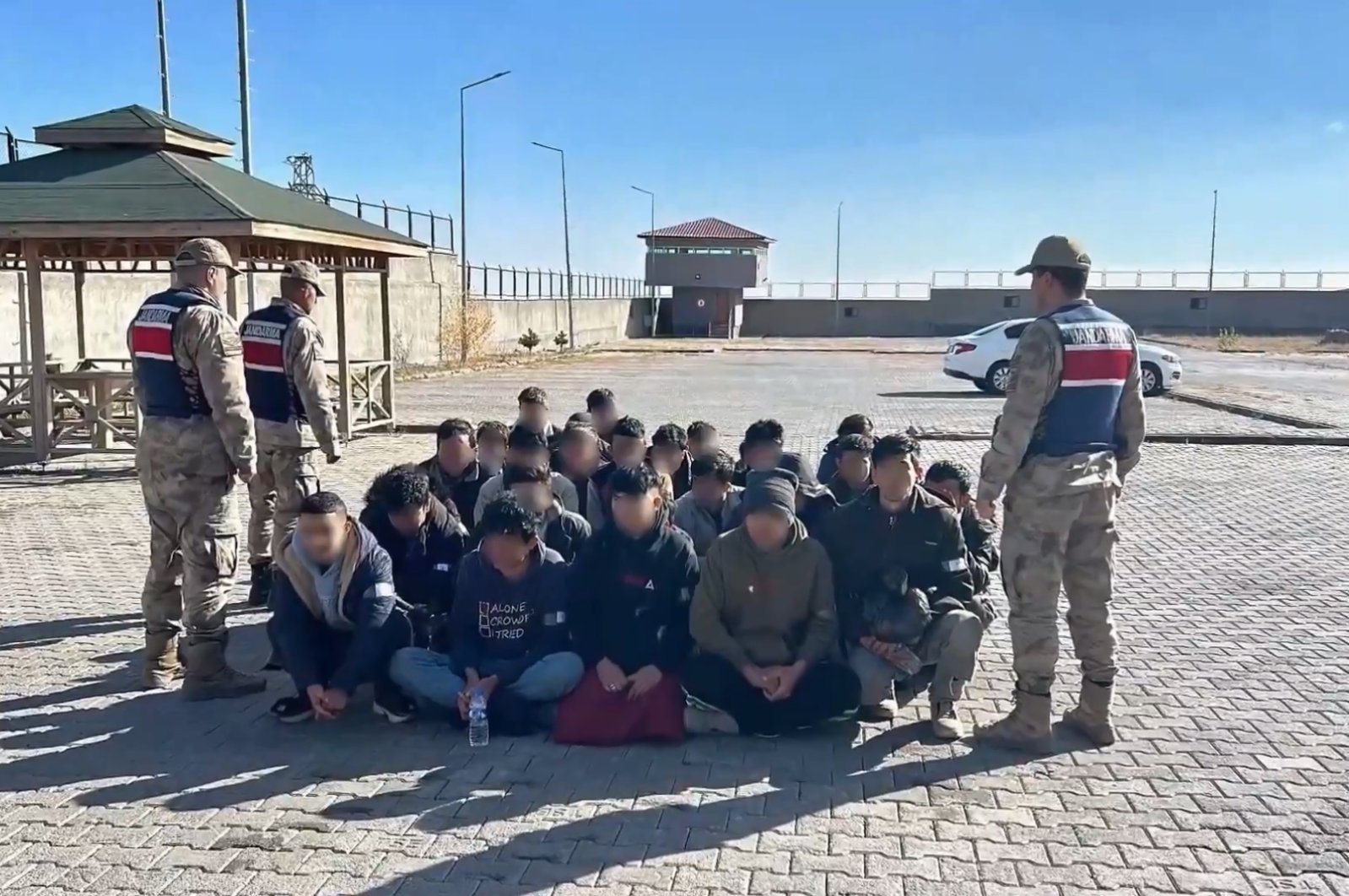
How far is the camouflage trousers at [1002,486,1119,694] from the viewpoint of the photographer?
4.62 metres

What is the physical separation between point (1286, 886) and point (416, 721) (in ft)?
10.7

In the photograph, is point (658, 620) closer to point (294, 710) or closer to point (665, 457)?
point (294, 710)

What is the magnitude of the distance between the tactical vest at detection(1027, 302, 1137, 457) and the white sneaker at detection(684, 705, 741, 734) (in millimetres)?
1621

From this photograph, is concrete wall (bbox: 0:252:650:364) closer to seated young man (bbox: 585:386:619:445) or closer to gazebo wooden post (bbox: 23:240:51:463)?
gazebo wooden post (bbox: 23:240:51:463)

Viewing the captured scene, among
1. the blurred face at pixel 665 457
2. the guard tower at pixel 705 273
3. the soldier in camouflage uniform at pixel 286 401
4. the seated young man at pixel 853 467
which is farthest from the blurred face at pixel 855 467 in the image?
the guard tower at pixel 705 273

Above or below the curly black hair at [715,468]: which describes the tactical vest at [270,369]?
above

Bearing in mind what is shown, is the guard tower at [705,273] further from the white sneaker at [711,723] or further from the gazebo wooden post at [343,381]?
the white sneaker at [711,723]

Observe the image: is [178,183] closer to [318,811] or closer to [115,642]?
[115,642]

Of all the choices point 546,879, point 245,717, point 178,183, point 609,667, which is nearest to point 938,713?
point 609,667

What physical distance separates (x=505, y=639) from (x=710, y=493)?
58.5 inches

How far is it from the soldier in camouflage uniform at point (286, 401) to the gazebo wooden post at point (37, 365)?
5979 mm

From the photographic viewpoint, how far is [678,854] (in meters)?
3.74

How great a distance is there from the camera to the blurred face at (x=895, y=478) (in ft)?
16.1

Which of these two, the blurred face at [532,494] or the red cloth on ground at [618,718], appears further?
the blurred face at [532,494]
